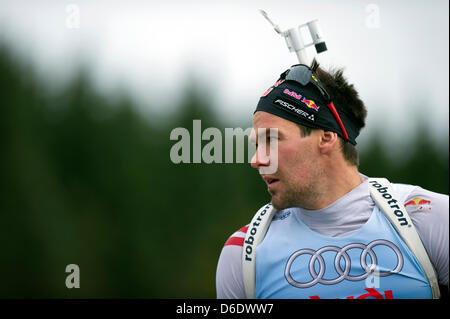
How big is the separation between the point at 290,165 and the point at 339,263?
2.53ft

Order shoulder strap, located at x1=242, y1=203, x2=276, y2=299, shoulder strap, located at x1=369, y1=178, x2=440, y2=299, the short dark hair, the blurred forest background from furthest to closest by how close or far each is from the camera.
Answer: the blurred forest background → the short dark hair → shoulder strap, located at x1=242, y1=203, x2=276, y2=299 → shoulder strap, located at x1=369, y1=178, x2=440, y2=299

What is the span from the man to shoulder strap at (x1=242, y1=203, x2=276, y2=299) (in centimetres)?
4

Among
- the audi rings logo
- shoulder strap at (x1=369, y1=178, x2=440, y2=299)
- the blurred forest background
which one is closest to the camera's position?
shoulder strap at (x1=369, y1=178, x2=440, y2=299)

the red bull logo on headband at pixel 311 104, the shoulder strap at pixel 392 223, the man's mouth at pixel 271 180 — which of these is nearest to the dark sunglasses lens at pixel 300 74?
the red bull logo on headband at pixel 311 104

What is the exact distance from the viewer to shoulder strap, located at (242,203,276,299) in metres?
3.60

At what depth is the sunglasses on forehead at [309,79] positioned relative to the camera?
12.7ft

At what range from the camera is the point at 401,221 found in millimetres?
3467

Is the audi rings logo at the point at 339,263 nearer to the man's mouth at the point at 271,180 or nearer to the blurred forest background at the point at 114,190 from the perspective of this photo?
the man's mouth at the point at 271,180

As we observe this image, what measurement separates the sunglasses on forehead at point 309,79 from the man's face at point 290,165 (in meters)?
0.21

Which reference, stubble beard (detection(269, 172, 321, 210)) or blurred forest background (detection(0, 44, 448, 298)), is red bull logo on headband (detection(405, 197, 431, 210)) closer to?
stubble beard (detection(269, 172, 321, 210))

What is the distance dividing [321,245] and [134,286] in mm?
17369

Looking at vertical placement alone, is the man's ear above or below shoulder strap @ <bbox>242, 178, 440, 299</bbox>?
above

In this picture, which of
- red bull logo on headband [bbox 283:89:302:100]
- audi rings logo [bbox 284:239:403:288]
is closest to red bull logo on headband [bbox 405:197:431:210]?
audi rings logo [bbox 284:239:403:288]
